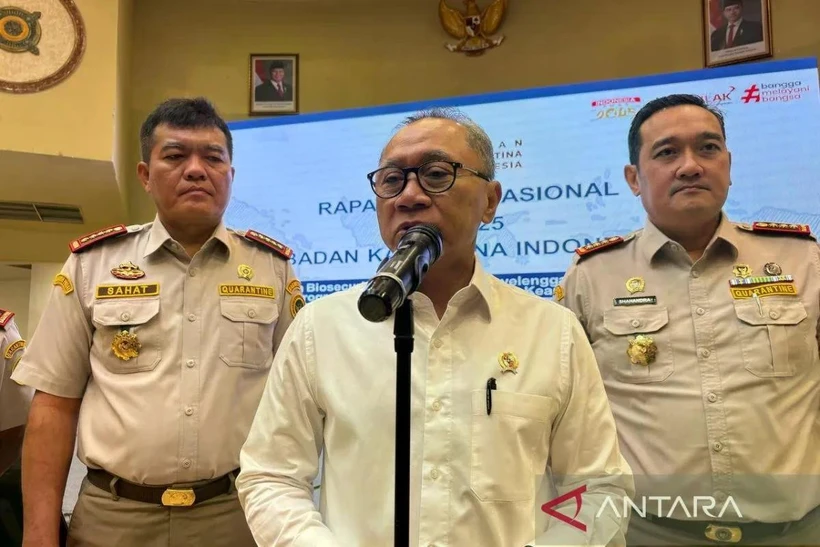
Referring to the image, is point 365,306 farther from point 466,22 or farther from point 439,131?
point 466,22

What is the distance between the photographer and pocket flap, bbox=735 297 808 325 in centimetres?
150

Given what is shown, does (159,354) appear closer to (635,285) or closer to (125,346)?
(125,346)

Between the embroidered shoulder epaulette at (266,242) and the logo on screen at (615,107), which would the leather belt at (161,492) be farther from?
the logo on screen at (615,107)

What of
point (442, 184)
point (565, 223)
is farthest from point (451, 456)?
point (565, 223)

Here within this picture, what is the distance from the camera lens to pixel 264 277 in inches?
66.1

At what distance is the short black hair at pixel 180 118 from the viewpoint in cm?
158

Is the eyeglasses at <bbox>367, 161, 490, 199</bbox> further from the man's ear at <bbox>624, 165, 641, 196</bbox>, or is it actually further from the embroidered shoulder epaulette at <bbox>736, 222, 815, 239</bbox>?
the embroidered shoulder epaulette at <bbox>736, 222, 815, 239</bbox>

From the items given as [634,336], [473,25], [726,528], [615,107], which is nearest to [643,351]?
[634,336]

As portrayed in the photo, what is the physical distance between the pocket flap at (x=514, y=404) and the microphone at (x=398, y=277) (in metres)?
0.34

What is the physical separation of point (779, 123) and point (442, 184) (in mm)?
1884

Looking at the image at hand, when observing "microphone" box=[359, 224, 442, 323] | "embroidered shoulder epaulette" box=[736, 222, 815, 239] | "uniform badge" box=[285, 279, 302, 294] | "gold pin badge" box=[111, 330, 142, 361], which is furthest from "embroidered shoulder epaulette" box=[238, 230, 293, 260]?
"embroidered shoulder epaulette" box=[736, 222, 815, 239]

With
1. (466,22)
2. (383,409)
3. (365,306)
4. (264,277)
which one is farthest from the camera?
(466,22)

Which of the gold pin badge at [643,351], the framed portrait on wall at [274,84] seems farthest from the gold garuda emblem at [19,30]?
the gold pin badge at [643,351]

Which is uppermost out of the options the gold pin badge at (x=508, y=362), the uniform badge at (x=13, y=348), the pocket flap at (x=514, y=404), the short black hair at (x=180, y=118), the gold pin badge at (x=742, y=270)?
the short black hair at (x=180, y=118)
